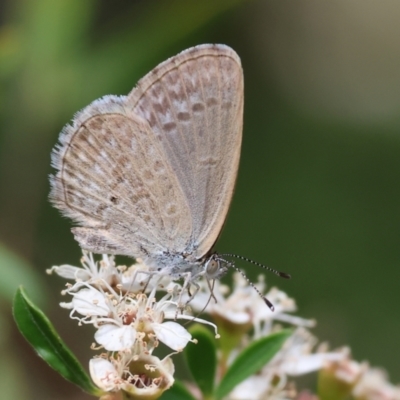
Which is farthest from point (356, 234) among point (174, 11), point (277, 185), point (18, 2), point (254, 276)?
point (18, 2)

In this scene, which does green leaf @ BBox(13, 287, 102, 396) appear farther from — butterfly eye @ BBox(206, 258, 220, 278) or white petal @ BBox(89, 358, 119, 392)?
butterfly eye @ BBox(206, 258, 220, 278)

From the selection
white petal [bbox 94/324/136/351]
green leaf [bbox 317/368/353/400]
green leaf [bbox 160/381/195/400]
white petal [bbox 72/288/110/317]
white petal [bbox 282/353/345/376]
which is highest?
white petal [bbox 72/288/110/317]

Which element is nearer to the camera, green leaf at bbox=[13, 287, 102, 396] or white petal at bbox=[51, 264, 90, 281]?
green leaf at bbox=[13, 287, 102, 396]

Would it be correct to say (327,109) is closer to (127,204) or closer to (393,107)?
(393,107)

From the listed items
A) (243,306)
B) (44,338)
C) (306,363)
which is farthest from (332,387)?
(44,338)

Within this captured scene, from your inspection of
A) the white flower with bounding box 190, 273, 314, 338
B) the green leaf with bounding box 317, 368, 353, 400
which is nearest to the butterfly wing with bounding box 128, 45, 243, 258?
the white flower with bounding box 190, 273, 314, 338

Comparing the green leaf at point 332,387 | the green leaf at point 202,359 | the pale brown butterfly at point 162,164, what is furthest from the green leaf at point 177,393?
the green leaf at point 332,387

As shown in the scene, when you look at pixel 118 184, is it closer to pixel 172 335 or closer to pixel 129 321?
pixel 129 321
